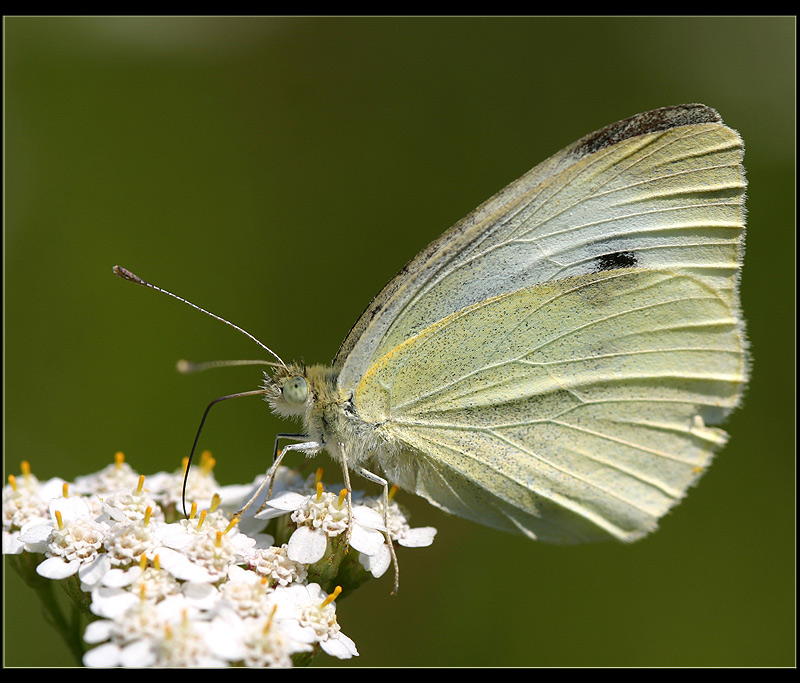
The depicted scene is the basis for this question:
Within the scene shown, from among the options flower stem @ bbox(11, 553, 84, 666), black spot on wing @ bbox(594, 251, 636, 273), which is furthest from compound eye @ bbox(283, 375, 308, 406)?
black spot on wing @ bbox(594, 251, 636, 273)

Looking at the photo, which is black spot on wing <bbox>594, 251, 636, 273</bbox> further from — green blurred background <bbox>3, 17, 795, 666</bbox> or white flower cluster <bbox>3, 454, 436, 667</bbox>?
green blurred background <bbox>3, 17, 795, 666</bbox>

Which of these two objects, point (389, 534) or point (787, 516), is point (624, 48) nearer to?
point (787, 516)

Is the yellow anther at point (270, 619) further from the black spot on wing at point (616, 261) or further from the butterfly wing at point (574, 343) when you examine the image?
the black spot on wing at point (616, 261)

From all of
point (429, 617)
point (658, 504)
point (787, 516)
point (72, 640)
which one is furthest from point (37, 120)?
point (787, 516)

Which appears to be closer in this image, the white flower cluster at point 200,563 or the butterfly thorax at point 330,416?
the white flower cluster at point 200,563

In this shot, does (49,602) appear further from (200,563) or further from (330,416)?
(330,416)

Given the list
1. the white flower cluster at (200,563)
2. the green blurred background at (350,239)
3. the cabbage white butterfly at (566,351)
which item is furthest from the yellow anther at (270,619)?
the green blurred background at (350,239)
